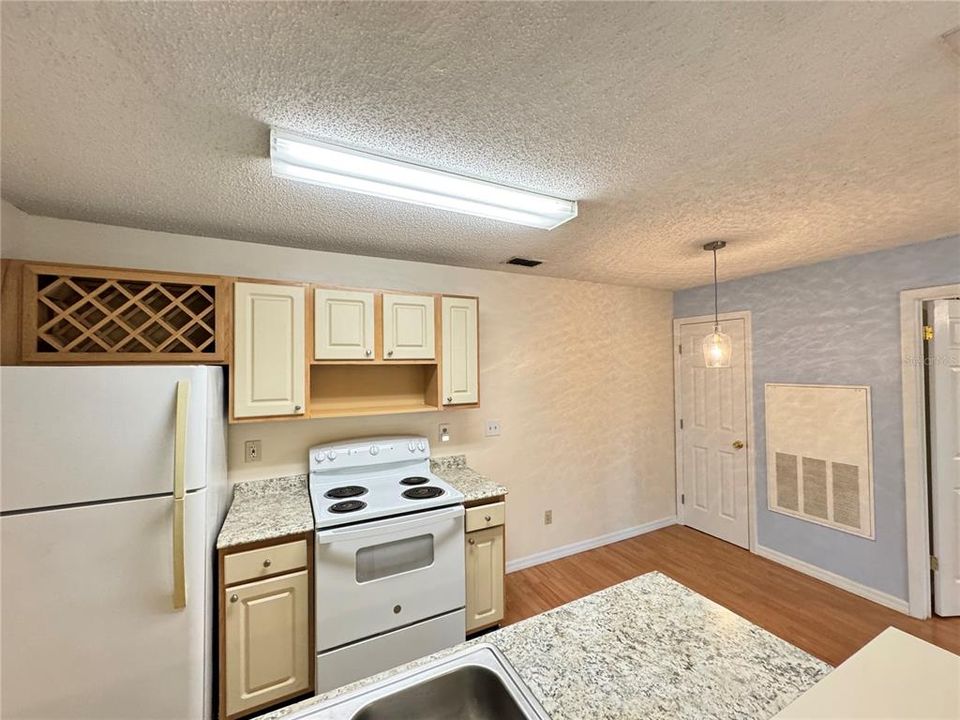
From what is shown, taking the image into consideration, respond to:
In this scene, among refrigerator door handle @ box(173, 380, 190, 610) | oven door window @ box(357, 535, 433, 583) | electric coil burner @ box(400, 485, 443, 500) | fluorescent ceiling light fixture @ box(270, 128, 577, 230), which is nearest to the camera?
fluorescent ceiling light fixture @ box(270, 128, 577, 230)

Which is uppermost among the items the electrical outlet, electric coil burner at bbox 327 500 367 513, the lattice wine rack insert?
the lattice wine rack insert

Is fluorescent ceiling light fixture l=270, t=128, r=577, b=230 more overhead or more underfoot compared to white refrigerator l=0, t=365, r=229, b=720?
more overhead

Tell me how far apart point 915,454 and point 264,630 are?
3818 millimetres

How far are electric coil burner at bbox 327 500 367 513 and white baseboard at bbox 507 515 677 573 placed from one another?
1.56 m

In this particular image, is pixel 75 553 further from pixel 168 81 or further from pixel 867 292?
pixel 867 292

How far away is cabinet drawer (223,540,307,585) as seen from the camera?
166cm

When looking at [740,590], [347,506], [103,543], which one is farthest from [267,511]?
[740,590]

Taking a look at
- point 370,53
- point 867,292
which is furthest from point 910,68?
point 867,292

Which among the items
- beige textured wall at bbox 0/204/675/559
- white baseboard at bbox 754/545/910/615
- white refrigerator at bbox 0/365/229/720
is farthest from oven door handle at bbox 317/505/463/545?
white baseboard at bbox 754/545/910/615

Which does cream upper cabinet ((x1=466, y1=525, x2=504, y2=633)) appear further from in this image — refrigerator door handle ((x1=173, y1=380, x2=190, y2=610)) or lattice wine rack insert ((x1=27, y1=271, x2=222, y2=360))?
lattice wine rack insert ((x1=27, y1=271, x2=222, y2=360))

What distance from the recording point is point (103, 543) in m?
1.37

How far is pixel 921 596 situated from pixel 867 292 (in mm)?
1945

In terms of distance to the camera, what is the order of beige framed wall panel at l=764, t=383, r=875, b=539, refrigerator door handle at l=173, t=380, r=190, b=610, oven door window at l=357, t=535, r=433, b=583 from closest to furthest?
refrigerator door handle at l=173, t=380, r=190, b=610
oven door window at l=357, t=535, r=433, b=583
beige framed wall panel at l=764, t=383, r=875, b=539

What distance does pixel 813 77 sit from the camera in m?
1.01
